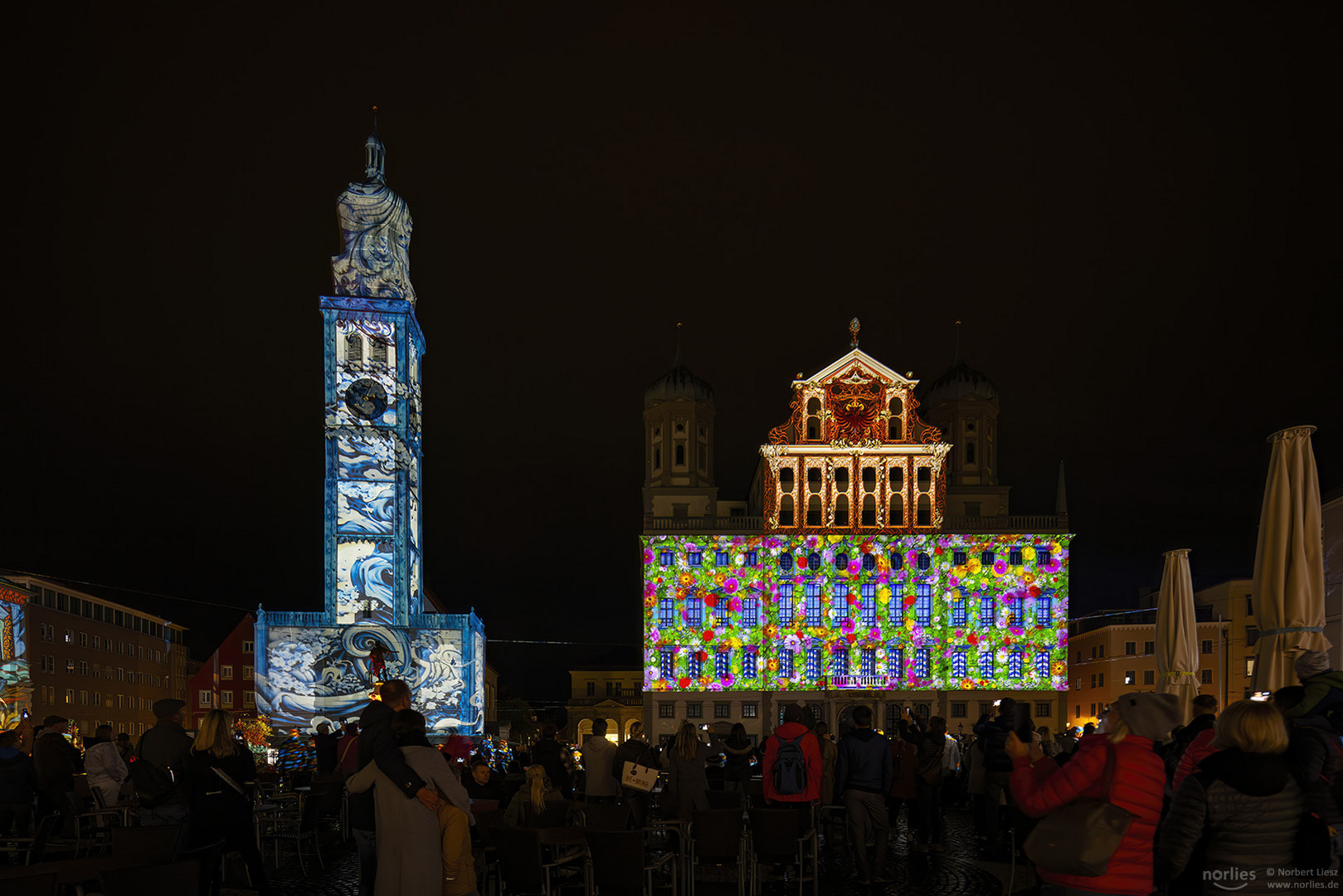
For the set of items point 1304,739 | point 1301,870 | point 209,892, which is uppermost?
point 1304,739

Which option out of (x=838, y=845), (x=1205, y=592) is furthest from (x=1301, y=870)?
(x=1205, y=592)

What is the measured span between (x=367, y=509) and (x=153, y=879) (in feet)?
137

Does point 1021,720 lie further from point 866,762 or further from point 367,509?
point 367,509

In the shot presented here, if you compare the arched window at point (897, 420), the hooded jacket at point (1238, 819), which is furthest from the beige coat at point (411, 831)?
the arched window at point (897, 420)

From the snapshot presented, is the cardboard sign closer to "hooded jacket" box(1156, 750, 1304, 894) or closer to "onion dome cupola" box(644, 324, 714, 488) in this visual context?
"hooded jacket" box(1156, 750, 1304, 894)

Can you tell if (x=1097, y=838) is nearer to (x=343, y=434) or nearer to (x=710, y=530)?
(x=343, y=434)

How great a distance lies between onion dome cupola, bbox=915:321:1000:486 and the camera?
201 feet

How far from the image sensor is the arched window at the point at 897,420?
56281 mm

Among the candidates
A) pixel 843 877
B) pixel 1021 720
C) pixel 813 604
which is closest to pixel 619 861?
pixel 1021 720

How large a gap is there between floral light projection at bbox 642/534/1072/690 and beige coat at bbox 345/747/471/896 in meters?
47.5

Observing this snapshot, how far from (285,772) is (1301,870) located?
59.5 ft

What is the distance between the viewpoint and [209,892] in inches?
362

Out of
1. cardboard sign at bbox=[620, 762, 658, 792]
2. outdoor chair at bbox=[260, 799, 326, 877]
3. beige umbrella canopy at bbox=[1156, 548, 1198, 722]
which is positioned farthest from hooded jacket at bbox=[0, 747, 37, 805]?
beige umbrella canopy at bbox=[1156, 548, 1198, 722]

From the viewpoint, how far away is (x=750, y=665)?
54.9 m
